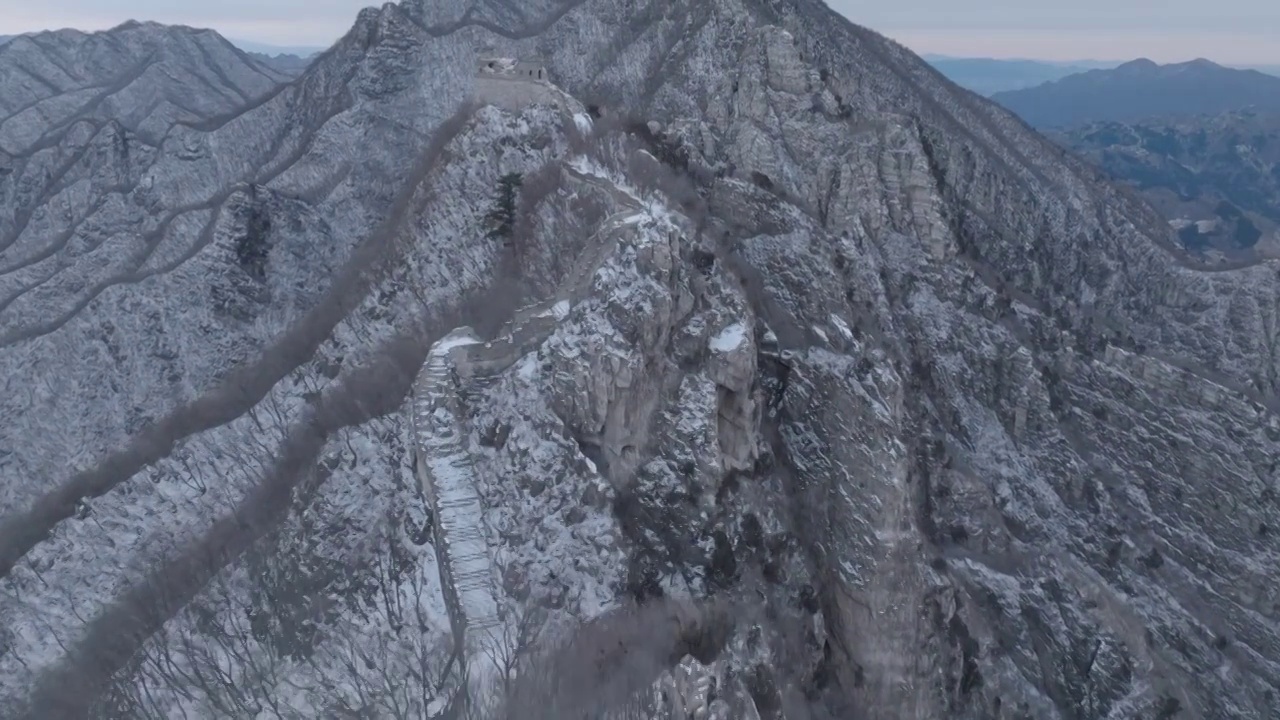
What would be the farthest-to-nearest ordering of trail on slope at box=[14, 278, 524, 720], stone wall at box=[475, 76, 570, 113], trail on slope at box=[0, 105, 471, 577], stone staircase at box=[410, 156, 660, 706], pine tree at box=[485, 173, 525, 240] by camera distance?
stone wall at box=[475, 76, 570, 113] → pine tree at box=[485, 173, 525, 240] → trail on slope at box=[0, 105, 471, 577] → trail on slope at box=[14, 278, 524, 720] → stone staircase at box=[410, 156, 660, 706]

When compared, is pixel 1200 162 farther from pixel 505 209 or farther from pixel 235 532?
pixel 235 532

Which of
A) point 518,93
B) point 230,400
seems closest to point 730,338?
point 518,93

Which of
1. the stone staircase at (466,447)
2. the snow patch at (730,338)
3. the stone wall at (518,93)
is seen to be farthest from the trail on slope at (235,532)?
the stone wall at (518,93)

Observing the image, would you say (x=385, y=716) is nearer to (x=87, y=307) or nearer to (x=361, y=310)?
(x=361, y=310)

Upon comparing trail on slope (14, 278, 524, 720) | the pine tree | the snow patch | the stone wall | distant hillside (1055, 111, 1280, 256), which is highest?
the stone wall

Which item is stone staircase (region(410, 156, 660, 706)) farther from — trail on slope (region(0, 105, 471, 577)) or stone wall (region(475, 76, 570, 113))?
stone wall (region(475, 76, 570, 113))

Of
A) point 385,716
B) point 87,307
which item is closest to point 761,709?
point 385,716

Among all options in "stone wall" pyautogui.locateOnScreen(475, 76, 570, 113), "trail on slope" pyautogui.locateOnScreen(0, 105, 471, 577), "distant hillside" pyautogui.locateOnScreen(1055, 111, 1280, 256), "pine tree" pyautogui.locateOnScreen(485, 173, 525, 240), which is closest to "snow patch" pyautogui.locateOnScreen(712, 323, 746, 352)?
"pine tree" pyautogui.locateOnScreen(485, 173, 525, 240)
